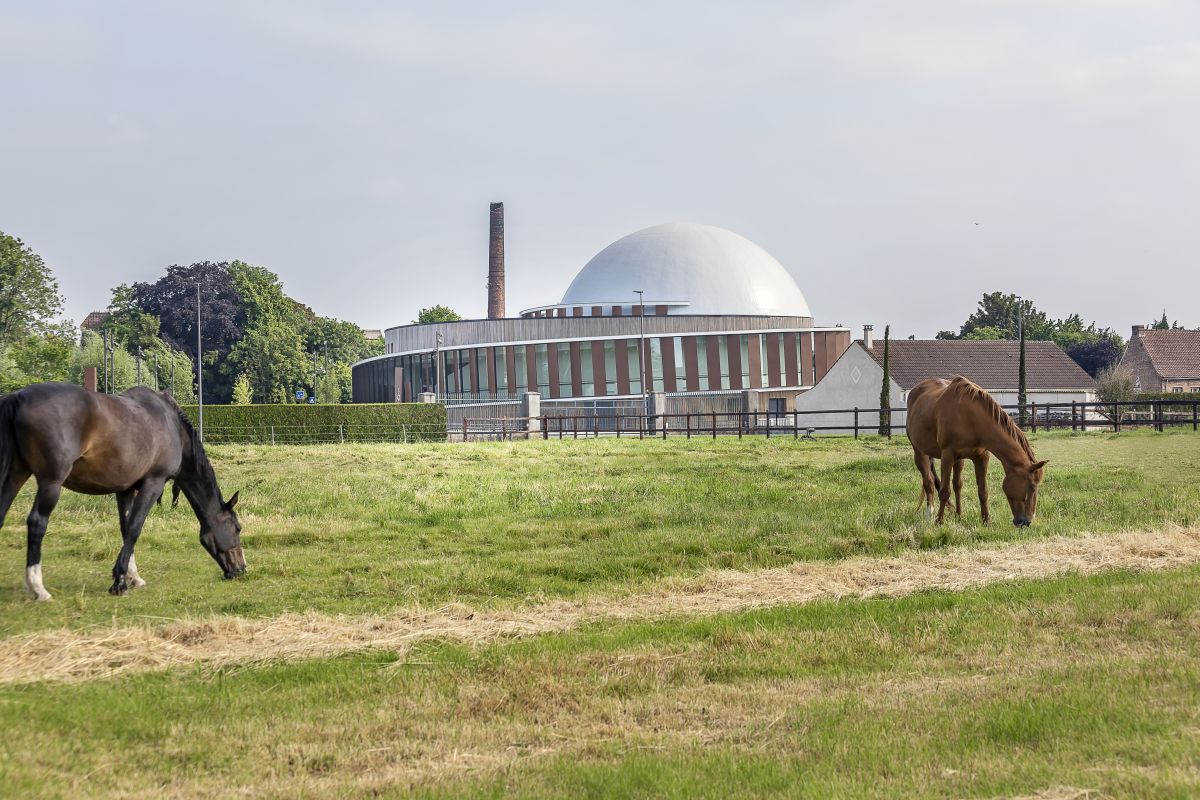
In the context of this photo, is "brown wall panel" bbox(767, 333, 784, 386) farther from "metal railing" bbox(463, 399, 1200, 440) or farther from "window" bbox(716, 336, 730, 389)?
"metal railing" bbox(463, 399, 1200, 440)

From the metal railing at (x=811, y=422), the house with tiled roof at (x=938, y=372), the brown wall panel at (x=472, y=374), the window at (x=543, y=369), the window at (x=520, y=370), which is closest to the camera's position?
the metal railing at (x=811, y=422)

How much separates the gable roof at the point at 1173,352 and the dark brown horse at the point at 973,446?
239ft

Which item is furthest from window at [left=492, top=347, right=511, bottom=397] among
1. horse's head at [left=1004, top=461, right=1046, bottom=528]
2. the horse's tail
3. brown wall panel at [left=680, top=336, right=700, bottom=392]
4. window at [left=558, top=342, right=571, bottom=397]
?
the horse's tail

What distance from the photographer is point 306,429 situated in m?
47.4

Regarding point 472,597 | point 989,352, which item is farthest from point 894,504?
point 989,352

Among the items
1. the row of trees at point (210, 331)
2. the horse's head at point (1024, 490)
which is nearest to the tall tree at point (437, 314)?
the row of trees at point (210, 331)

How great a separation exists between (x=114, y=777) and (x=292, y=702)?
1372 mm

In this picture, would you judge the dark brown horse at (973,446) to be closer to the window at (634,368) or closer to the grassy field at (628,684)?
the grassy field at (628,684)

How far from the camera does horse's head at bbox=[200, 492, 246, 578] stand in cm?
1069

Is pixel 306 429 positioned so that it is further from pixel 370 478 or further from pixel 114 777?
pixel 114 777

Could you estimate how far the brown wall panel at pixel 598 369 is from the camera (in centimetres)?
7181

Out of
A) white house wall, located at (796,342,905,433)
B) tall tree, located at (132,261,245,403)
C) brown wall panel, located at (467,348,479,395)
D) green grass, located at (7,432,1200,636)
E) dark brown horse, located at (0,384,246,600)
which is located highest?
tall tree, located at (132,261,245,403)

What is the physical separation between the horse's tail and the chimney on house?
76.3 metres

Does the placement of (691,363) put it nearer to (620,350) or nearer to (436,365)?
(620,350)
